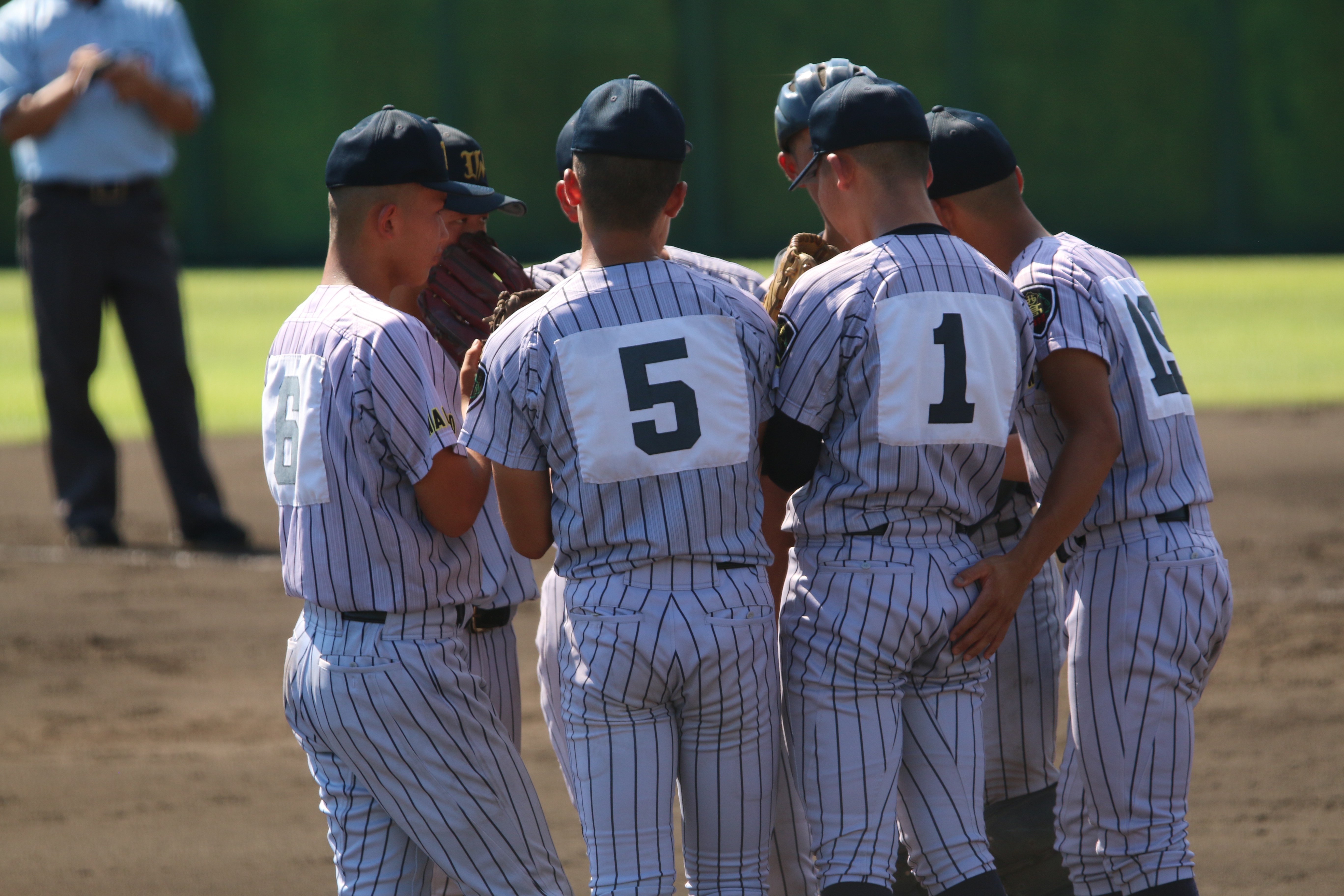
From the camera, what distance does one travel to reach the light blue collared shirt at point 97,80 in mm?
7867

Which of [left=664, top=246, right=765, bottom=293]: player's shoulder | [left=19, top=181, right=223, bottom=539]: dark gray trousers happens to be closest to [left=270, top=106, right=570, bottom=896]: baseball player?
[left=664, top=246, right=765, bottom=293]: player's shoulder

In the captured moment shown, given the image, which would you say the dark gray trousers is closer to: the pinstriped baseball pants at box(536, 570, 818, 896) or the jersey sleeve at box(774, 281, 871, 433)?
the pinstriped baseball pants at box(536, 570, 818, 896)

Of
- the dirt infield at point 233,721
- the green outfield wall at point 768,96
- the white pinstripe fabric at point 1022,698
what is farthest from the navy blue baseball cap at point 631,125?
the green outfield wall at point 768,96

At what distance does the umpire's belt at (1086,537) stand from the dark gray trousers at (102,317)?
5.77m

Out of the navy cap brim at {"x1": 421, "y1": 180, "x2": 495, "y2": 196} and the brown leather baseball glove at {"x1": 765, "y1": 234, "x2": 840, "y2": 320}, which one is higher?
the navy cap brim at {"x1": 421, "y1": 180, "x2": 495, "y2": 196}

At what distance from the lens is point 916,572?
2857mm

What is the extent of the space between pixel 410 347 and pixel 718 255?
2062cm

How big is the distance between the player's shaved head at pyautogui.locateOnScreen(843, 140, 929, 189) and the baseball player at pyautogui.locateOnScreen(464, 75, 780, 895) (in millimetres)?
359

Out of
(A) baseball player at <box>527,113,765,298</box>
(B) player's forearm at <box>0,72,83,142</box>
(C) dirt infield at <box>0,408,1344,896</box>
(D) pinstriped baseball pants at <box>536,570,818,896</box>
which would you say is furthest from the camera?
(B) player's forearm at <box>0,72,83,142</box>

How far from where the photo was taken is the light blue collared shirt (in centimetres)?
787

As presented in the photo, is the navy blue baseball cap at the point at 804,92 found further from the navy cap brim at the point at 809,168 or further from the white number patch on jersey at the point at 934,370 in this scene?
the white number patch on jersey at the point at 934,370

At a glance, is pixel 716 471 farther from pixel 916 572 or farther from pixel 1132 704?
pixel 1132 704

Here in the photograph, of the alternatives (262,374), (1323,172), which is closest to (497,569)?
(262,374)

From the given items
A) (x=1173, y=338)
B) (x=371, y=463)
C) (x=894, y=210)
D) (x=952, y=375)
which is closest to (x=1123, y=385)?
(x=952, y=375)
